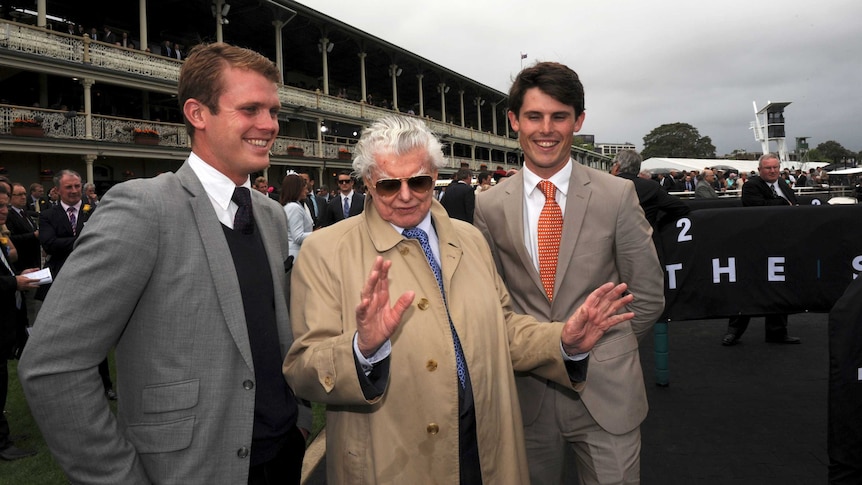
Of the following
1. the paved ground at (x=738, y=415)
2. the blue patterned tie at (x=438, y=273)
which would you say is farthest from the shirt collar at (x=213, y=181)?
the paved ground at (x=738, y=415)

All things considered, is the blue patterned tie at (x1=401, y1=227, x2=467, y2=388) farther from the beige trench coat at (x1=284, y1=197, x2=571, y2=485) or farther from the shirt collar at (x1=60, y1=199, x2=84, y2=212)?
the shirt collar at (x1=60, y1=199, x2=84, y2=212)

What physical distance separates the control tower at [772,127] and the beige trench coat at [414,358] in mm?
73997

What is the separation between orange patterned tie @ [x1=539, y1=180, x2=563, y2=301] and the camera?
2500mm

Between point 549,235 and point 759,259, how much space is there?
115 inches

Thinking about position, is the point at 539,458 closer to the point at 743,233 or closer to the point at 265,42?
the point at 743,233

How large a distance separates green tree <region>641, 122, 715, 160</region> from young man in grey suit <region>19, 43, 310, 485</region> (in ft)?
371

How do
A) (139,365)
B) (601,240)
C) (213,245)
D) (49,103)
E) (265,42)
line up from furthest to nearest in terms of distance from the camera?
(265,42), (49,103), (601,240), (213,245), (139,365)

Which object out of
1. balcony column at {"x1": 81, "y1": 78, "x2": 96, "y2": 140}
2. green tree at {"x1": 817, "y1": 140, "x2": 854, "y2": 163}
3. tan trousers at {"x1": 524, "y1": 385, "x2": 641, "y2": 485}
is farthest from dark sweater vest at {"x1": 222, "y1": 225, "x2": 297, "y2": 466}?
green tree at {"x1": 817, "y1": 140, "x2": 854, "y2": 163}

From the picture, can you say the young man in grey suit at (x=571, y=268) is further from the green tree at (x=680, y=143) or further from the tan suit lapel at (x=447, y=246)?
the green tree at (x=680, y=143)

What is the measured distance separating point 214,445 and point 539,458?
4.90 feet

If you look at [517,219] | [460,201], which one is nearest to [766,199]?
[460,201]

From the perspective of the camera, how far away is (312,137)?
2844 cm

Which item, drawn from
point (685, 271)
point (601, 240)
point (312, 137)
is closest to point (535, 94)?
point (601, 240)

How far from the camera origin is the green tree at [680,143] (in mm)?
104812
